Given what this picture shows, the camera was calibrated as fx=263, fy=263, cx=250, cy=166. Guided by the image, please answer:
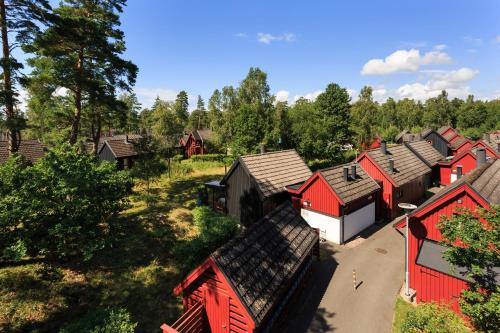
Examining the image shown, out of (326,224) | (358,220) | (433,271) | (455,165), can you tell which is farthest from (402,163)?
(433,271)

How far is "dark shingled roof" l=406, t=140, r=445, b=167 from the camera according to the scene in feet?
108

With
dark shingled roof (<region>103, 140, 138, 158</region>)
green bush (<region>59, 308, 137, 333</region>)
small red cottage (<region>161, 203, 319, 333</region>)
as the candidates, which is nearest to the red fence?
small red cottage (<region>161, 203, 319, 333</region>)

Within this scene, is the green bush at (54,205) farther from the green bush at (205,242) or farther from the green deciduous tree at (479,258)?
the green deciduous tree at (479,258)

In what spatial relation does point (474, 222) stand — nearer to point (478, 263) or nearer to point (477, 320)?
point (478, 263)

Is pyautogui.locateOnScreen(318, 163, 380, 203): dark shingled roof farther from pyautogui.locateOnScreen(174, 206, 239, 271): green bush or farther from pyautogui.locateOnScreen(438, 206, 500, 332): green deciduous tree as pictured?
pyautogui.locateOnScreen(438, 206, 500, 332): green deciduous tree

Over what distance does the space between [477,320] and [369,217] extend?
14463 mm

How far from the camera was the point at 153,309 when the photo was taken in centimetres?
1306

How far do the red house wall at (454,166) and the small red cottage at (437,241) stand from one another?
22.1 m

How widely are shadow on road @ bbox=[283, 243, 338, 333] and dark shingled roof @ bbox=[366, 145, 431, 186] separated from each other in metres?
12.5

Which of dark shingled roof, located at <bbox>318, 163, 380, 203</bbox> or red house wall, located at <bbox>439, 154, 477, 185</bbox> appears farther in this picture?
red house wall, located at <bbox>439, 154, 477, 185</bbox>

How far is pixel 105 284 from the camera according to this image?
14812 millimetres

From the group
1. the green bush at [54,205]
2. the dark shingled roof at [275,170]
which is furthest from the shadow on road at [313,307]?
the green bush at [54,205]

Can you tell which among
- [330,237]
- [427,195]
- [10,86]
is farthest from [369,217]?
[10,86]

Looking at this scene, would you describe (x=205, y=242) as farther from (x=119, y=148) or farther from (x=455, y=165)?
(x=119, y=148)
